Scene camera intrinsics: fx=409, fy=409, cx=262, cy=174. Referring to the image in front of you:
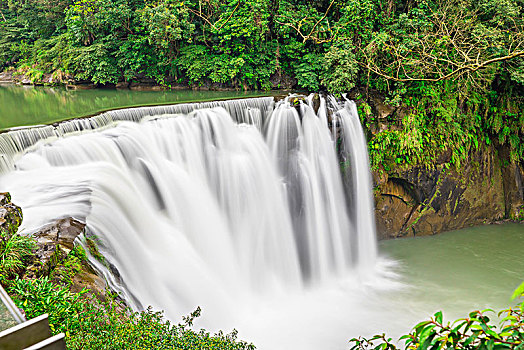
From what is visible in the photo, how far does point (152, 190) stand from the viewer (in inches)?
346

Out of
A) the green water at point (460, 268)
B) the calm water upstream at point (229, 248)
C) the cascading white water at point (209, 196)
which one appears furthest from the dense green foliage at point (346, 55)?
the calm water upstream at point (229, 248)

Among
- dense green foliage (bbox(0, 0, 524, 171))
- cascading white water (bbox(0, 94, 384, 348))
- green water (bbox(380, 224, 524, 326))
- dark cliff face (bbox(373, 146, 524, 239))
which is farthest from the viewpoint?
dark cliff face (bbox(373, 146, 524, 239))

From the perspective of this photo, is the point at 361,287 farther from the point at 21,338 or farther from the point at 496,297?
the point at 21,338

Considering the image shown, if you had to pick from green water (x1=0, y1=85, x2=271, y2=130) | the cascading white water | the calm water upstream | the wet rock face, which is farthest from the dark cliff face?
the wet rock face

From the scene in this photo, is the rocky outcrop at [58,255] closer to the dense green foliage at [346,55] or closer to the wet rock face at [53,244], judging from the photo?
the wet rock face at [53,244]

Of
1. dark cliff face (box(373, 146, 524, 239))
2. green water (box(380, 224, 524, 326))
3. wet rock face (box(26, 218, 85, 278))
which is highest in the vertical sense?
wet rock face (box(26, 218, 85, 278))

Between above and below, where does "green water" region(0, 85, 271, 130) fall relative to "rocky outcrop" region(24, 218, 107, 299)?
above

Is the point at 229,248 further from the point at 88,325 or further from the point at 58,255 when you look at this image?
the point at 88,325

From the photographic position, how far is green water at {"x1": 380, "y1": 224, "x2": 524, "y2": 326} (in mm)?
9641

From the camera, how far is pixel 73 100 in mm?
15469

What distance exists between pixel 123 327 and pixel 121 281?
8.26ft

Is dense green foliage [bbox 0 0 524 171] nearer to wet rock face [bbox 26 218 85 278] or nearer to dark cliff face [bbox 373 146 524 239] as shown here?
dark cliff face [bbox 373 146 524 239]

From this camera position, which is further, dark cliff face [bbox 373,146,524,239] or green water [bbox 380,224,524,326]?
dark cliff face [bbox 373,146,524,239]

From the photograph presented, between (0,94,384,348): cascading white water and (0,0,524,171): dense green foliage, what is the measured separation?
5.60 ft
